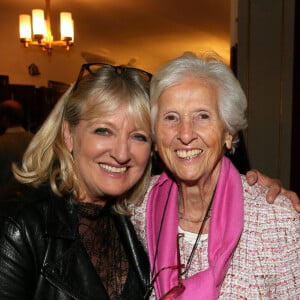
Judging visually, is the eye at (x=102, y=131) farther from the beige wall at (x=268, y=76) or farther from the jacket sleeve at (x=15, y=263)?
the beige wall at (x=268, y=76)

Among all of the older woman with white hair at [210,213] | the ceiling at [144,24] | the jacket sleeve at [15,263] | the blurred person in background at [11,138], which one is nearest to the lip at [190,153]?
the older woman with white hair at [210,213]

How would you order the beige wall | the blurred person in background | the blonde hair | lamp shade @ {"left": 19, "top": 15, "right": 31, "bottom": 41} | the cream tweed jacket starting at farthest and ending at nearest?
lamp shade @ {"left": 19, "top": 15, "right": 31, "bottom": 41} < the blurred person in background < the beige wall < the blonde hair < the cream tweed jacket

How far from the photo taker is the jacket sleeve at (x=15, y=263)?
4.69ft

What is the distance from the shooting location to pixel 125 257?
1.88 m

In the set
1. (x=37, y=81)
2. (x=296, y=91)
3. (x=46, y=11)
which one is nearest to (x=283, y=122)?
(x=296, y=91)

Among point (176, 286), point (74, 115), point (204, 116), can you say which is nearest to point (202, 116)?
point (204, 116)

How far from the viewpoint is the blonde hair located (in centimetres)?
178

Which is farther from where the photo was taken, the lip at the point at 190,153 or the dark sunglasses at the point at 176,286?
the lip at the point at 190,153

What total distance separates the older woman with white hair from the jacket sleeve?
561 mm

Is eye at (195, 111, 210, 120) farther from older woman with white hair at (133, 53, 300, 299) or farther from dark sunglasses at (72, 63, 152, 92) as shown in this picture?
dark sunglasses at (72, 63, 152, 92)

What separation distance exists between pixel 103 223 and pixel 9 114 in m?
2.90

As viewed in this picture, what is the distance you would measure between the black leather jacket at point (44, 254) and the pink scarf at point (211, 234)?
22 cm

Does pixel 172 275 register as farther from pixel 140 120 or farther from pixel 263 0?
pixel 263 0

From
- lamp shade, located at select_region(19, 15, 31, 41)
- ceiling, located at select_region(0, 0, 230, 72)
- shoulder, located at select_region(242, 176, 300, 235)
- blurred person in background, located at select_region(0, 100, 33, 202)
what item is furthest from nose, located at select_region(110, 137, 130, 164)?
lamp shade, located at select_region(19, 15, 31, 41)
